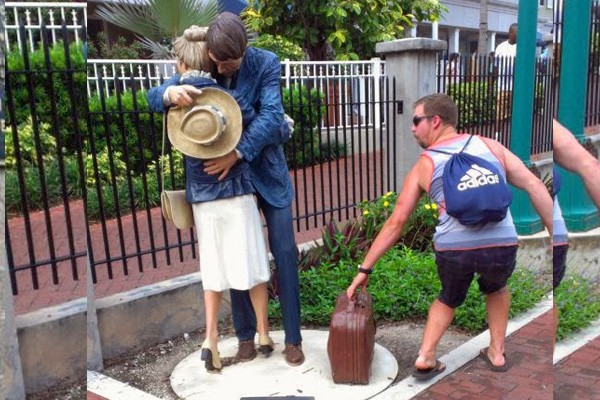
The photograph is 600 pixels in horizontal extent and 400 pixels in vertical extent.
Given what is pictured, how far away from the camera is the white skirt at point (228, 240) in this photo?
2.07m

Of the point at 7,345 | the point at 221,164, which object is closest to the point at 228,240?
the point at 221,164

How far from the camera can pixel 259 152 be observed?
2029 mm

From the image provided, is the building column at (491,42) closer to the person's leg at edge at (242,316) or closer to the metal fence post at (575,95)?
the metal fence post at (575,95)

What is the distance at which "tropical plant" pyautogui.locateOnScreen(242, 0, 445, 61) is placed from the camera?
80.1 inches

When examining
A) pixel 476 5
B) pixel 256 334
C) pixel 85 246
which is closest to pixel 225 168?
pixel 85 246

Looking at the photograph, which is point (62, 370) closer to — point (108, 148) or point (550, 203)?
point (108, 148)

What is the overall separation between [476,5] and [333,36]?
0.47m

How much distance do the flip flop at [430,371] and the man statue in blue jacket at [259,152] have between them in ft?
1.41

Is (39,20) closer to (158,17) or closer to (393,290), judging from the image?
(158,17)

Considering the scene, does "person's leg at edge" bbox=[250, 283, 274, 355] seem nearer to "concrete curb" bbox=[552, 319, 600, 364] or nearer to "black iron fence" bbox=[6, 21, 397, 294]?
"black iron fence" bbox=[6, 21, 397, 294]

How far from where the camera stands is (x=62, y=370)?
1866mm

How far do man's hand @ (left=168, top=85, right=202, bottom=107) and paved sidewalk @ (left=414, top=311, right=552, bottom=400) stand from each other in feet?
4.31

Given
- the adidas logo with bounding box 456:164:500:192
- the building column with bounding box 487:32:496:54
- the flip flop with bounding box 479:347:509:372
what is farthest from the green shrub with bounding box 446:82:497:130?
the flip flop with bounding box 479:347:509:372

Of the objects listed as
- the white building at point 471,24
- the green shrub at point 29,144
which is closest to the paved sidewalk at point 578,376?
the white building at point 471,24
